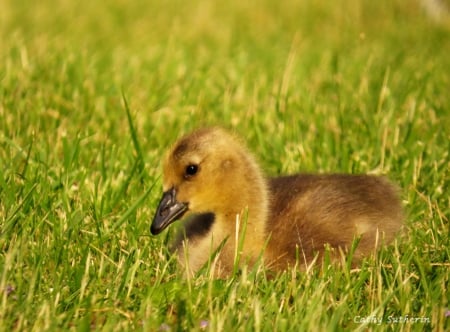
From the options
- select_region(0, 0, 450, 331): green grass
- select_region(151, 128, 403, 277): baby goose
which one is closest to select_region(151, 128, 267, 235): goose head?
select_region(151, 128, 403, 277): baby goose

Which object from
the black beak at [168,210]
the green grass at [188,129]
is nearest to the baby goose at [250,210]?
the black beak at [168,210]

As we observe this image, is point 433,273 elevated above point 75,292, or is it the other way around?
point 75,292

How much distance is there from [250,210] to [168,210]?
1.01 ft

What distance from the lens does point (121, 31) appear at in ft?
25.1

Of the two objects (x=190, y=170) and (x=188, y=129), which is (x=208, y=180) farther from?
(x=188, y=129)

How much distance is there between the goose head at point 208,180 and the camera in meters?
3.63

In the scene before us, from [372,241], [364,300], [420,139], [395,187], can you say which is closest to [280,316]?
[364,300]

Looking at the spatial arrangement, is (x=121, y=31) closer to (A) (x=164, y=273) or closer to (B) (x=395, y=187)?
(B) (x=395, y=187)

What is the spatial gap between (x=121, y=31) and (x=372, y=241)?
4409mm

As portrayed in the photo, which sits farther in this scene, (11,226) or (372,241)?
(372,241)

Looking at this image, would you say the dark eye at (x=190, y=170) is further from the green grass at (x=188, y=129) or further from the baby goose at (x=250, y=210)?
the green grass at (x=188, y=129)

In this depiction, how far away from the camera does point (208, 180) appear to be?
366 cm

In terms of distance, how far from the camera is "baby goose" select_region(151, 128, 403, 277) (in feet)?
11.6

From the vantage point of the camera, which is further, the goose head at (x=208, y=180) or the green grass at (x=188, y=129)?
the goose head at (x=208, y=180)
